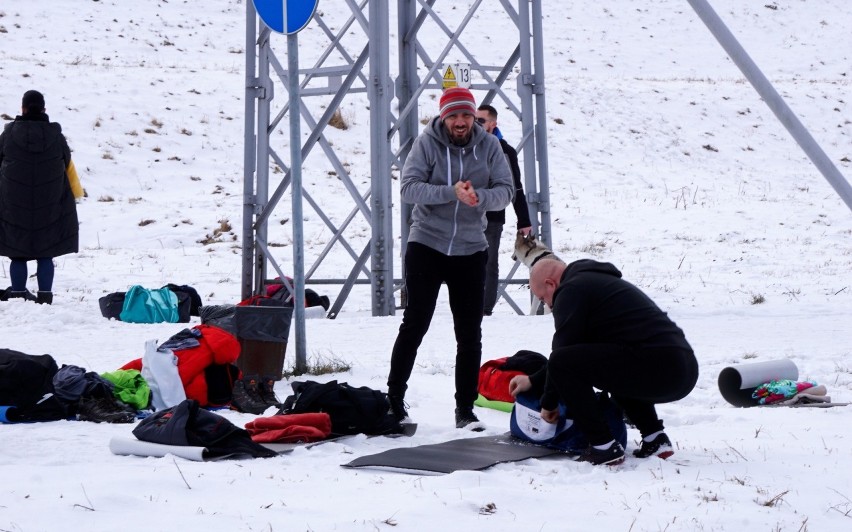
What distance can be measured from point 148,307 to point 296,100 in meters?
3.71

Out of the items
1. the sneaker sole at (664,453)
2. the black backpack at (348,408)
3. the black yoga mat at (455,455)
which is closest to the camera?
the black yoga mat at (455,455)

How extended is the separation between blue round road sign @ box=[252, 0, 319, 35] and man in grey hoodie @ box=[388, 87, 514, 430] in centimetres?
154

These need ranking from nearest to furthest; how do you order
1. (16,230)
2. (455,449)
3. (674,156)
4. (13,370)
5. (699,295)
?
(455,449), (13,370), (16,230), (699,295), (674,156)

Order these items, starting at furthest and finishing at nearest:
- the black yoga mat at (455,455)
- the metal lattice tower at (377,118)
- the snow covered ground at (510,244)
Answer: the metal lattice tower at (377,118) → the black yoga mat at (455,455) → the snow covered ground at (510,244)

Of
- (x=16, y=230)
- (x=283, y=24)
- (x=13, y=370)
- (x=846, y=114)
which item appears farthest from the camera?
(x=846, y=114)

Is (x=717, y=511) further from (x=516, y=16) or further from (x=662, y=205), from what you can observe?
(x=662, y=205)

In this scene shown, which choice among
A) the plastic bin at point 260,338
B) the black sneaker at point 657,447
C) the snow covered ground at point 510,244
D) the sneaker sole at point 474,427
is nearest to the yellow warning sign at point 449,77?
the snow covered ground at point 510,244

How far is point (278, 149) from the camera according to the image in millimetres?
21422

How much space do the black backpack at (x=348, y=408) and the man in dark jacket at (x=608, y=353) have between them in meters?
1.12

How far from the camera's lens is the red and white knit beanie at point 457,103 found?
6.21m

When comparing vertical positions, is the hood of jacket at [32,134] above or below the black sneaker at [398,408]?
above

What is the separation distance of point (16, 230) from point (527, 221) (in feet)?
16.6

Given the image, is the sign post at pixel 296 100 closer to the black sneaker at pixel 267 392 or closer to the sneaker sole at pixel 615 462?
the black sneaker at pixel 267 392

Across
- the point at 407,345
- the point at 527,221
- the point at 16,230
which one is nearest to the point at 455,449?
the point at 407,345
